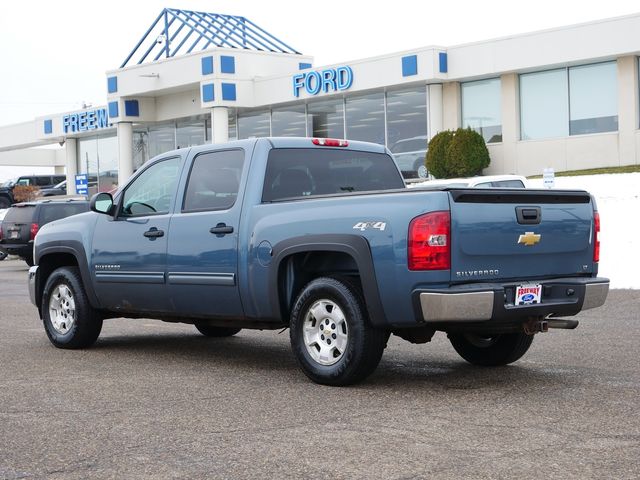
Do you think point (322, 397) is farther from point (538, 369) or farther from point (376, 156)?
point (376, 156)

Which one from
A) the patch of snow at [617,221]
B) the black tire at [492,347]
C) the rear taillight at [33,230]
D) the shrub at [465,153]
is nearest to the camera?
the black tire at [492,347]

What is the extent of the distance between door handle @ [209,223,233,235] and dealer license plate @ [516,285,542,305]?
2.43 m

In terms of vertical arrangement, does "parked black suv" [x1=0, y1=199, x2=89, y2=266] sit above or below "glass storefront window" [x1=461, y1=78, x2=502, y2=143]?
below

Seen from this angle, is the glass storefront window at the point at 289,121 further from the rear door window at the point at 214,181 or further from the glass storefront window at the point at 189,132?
the rear door window at the point at 214,181

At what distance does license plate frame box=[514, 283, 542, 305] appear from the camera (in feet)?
24.6

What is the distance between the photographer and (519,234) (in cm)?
759

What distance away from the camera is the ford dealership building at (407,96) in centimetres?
3206

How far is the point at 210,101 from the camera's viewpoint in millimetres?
42281

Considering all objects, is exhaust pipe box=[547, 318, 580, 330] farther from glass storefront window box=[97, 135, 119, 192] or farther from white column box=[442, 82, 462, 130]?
glass storefront window box=[97, 135, 119, 192]

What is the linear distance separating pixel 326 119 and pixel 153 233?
32.2 meters

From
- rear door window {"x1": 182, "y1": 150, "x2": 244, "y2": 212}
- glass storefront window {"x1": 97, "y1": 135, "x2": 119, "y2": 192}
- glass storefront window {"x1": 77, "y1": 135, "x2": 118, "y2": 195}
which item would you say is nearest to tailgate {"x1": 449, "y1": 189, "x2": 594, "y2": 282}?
rear door window {"x1": 182, "y1": 150, "x2": 244, "y2": 212}

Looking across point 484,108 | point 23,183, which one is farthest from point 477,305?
point 23,183

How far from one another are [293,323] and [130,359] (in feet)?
7.48

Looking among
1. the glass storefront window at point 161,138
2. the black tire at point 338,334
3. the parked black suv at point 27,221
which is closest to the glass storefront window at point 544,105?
the parked black suv at point 27,221
